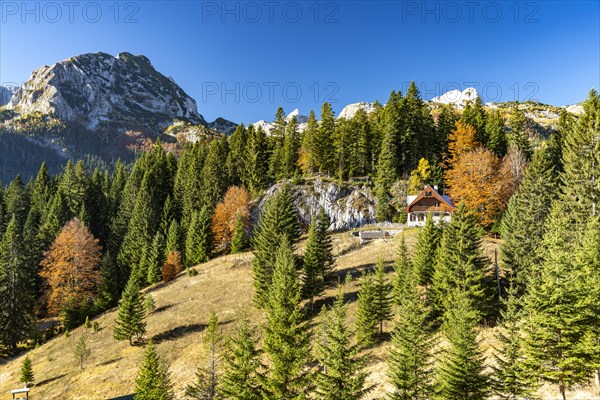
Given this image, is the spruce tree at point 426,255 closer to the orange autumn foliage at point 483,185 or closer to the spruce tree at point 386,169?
the orange autumn foliage at point 483,185

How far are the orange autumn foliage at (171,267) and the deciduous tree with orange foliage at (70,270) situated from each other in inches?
449

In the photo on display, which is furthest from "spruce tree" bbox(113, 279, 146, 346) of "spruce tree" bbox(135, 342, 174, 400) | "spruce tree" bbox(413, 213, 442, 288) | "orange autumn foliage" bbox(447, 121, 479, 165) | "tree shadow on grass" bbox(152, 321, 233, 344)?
A: "orange autumn foliage" bbox(447, 121, 479, 165)

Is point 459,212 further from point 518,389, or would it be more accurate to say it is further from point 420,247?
point 518,389

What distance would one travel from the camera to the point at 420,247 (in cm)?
3734

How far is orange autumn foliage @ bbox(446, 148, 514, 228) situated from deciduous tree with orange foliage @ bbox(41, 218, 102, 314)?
210 ft

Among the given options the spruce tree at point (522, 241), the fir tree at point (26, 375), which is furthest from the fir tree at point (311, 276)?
the fir tree at point (26, 375)

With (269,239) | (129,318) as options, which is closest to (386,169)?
(269,239)

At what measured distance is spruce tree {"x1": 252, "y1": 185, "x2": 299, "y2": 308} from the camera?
4253 cm

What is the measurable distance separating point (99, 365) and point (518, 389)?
1542 inches

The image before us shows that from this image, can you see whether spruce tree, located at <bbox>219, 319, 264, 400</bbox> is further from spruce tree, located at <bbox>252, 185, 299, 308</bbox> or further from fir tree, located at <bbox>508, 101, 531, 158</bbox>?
fir tree, located at <bbox>508, 101, 531, 158</bbox>

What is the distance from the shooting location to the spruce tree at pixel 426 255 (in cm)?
3666

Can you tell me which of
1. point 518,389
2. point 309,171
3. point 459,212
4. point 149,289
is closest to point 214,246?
point 149,289

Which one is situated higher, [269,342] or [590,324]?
[590,324]

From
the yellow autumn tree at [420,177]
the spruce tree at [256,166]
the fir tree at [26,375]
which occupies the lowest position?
the fir tree at [26,375]
